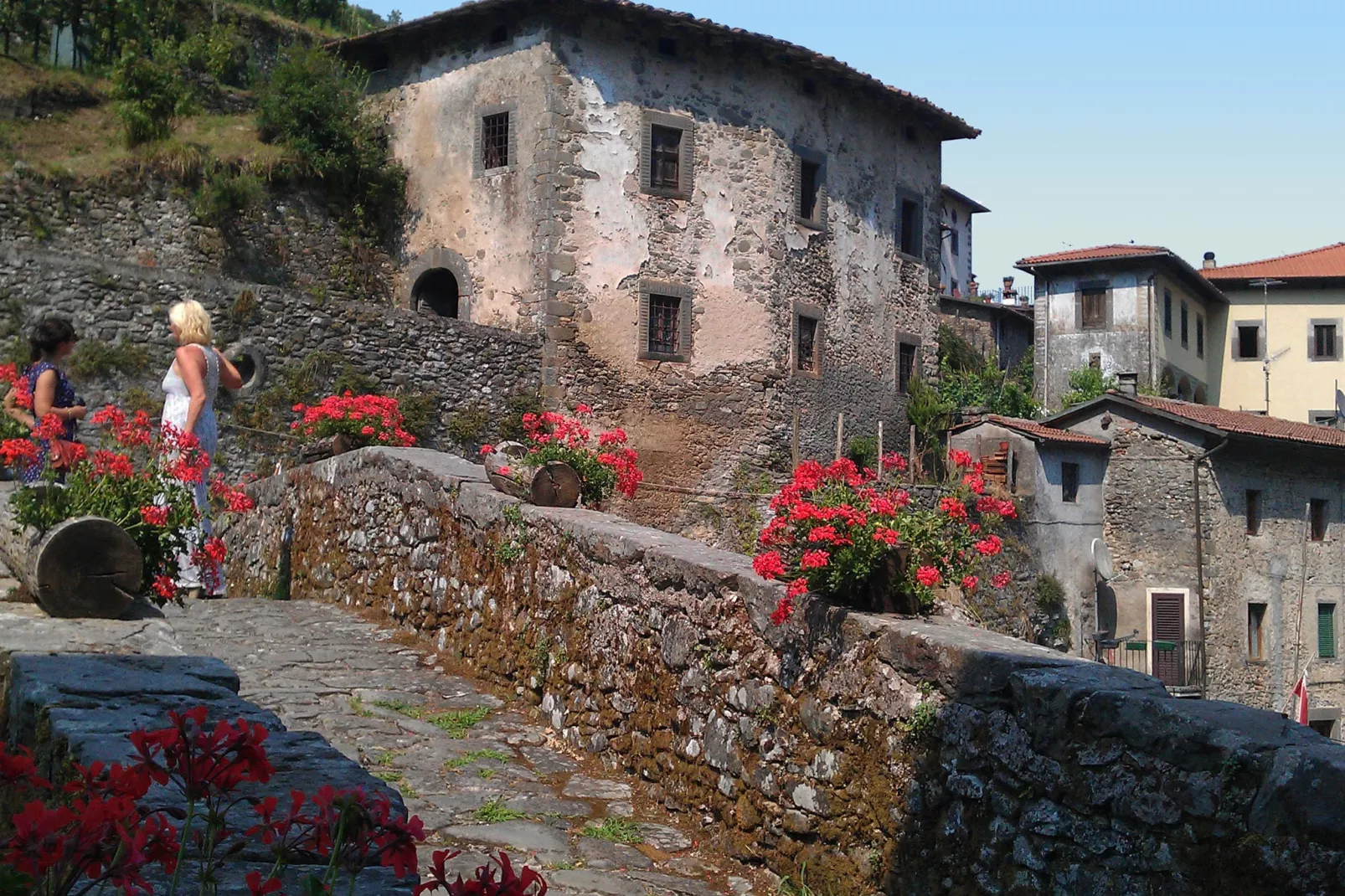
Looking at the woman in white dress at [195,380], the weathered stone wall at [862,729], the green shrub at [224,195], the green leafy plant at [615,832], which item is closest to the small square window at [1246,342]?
the green shrub at [224,195]

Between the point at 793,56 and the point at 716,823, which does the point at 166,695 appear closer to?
the point at 716,823

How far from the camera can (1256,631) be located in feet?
96.9

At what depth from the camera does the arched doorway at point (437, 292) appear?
23250mm

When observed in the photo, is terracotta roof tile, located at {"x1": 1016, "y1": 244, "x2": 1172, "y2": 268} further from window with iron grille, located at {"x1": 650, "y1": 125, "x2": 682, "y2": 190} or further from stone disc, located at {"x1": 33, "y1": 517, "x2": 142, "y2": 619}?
stone disc, located at {"x1": 33, "y1": 517, "x2": 142, "y2": 619}

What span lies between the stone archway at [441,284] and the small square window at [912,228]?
9783mm

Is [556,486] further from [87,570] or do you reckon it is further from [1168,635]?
[1168,635]

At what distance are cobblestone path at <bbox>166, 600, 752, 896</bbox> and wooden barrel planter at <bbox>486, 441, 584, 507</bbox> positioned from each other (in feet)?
3.83

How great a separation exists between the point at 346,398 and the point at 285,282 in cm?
1113

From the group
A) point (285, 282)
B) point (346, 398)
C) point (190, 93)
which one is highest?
point (190, 93)

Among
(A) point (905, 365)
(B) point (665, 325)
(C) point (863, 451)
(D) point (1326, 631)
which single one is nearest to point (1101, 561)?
(A) point (905, 365)

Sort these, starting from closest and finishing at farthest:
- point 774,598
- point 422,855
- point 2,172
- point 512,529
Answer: point 422,855 → point 774,598 → point 512,529 → point 2,172

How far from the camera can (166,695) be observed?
12.2 ft

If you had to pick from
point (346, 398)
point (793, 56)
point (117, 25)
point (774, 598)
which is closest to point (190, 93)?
point (117, 25)

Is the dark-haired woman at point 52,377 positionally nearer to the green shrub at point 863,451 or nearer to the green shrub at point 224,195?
the green shrub at point 224,195
